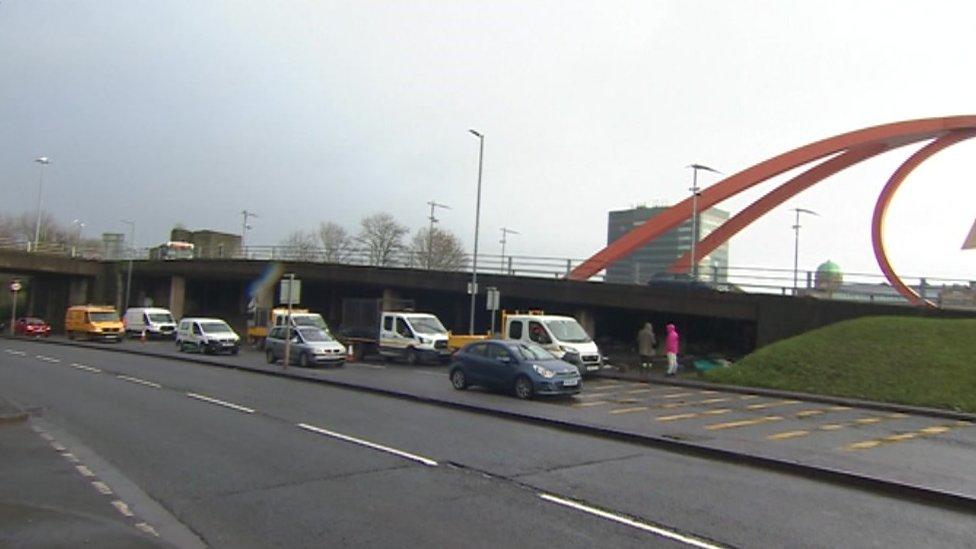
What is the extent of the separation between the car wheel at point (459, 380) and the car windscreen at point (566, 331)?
5.14 metres

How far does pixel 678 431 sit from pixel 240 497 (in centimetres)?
784

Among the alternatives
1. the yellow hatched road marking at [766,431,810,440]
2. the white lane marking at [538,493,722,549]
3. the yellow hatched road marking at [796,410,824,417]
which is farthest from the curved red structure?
the white lane marking at [538,493,722,549]

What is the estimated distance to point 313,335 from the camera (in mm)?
28781

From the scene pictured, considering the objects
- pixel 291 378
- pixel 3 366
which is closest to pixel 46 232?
pixel 3 366

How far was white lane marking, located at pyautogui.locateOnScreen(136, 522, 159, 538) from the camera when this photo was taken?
20.8 feet

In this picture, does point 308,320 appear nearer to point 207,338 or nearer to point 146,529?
point 207,338

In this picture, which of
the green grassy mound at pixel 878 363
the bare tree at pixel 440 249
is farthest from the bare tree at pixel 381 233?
the green grassy mound at pixel 878 363

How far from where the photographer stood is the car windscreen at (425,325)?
31234 mm

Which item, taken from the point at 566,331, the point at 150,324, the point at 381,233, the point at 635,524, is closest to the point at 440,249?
the point at 381,233

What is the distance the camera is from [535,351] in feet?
62.7

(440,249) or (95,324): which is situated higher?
(440,249)

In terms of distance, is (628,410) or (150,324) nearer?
(628,410)

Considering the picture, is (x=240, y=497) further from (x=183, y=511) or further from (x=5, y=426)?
(x=5, y=426)

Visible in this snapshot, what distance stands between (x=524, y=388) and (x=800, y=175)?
152 ft
